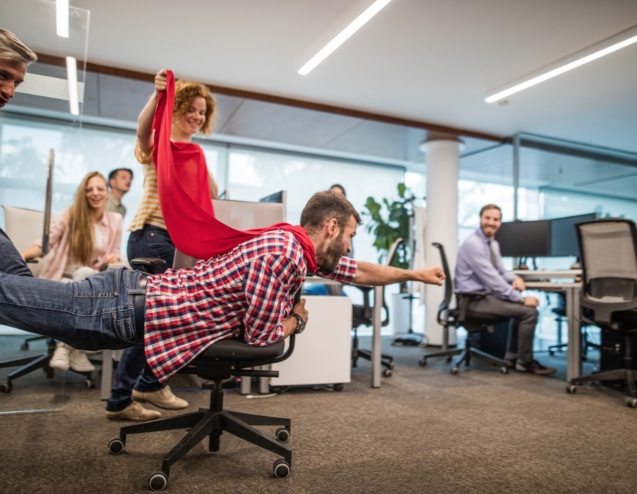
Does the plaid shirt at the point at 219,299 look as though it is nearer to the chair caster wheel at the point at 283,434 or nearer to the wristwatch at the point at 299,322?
the wristwatch at the point at 299,322

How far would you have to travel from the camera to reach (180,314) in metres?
1.40

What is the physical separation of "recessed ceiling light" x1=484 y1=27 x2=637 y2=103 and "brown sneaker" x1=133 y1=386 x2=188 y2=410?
397 centimetres

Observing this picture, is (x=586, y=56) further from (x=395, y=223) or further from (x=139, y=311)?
(x=139, y=311)

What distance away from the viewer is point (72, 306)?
1287mm

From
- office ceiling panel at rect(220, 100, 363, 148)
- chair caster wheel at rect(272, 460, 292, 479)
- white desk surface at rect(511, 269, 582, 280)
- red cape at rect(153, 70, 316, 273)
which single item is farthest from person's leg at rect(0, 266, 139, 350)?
office ceiling panel at rect(220, 100, 363, 148)

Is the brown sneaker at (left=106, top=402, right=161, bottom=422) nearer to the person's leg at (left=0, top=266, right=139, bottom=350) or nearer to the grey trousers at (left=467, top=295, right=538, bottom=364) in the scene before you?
the person's leg at (left=0, top=266, right=139, bottom=350)

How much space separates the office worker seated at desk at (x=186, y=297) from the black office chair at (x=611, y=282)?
226 cm

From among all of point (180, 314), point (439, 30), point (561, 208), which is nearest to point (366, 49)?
point (439, 30)

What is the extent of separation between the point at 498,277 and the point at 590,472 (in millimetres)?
2257

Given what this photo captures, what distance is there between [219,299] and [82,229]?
6.77 feet

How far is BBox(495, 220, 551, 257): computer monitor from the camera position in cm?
448

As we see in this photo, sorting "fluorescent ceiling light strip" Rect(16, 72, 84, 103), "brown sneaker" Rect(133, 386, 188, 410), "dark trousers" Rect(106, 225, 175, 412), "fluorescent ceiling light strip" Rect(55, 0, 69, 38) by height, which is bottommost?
"brown sneaker" Rect(133, 386, 188, 410)

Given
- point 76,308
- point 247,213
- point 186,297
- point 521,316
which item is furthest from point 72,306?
point 521,316

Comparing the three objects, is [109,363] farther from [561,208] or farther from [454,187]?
[561,208]
